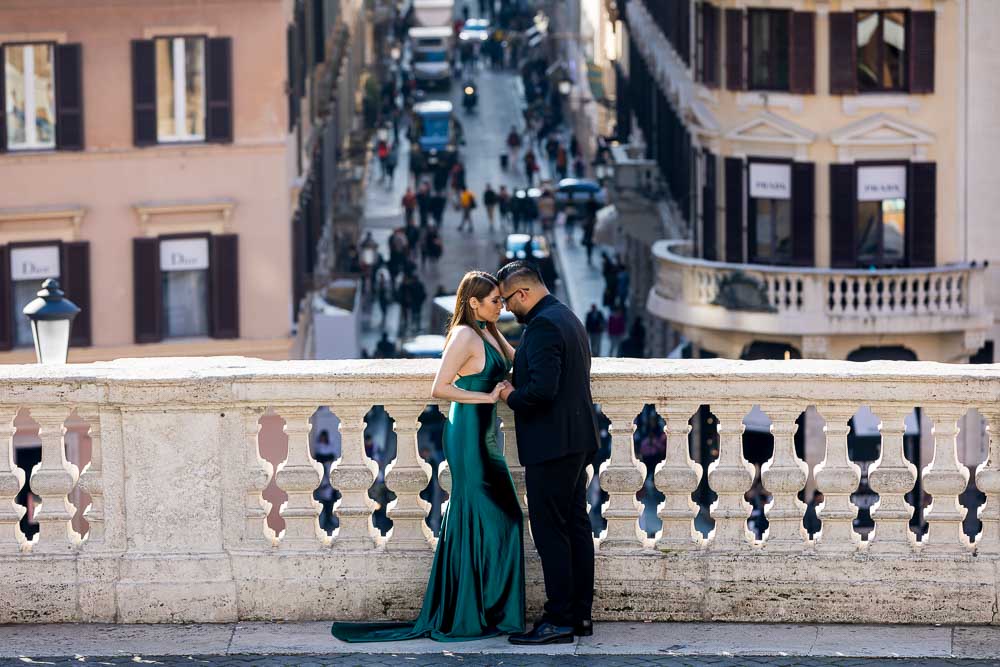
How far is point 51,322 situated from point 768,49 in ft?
85.0

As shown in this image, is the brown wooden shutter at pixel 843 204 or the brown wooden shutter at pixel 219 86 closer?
the brown wooden shutter at pixel 219 86

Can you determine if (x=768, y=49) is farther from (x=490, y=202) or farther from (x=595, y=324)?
(x=490, y=202)

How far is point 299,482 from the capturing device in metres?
12.0

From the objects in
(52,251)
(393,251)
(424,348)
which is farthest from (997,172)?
(393,251)

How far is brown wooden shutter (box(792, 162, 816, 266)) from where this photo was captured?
138 feet

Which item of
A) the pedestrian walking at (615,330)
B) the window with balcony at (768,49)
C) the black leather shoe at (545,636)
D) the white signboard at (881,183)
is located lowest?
the pedestrian walking at (615,330)

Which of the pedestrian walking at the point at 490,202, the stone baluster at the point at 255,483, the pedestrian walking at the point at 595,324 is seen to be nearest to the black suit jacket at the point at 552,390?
the stone baluster at the point at 255,483

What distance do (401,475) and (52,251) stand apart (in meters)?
29.8

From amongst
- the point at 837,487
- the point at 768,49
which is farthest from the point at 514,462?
the point at 768,49

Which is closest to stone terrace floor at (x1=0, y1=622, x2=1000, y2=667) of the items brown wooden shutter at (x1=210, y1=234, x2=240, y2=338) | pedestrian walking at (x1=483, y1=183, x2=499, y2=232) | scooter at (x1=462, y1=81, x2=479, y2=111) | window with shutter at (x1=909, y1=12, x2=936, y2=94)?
brown wooden shutter at (x1=210, y1=234, x2=240, y2=338)

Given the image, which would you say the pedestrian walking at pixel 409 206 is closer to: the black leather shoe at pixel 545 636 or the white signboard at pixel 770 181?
the white signboard at pixel 770 181

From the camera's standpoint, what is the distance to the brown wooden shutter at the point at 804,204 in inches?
1660

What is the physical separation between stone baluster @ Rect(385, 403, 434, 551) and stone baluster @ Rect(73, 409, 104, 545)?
4.41 feet

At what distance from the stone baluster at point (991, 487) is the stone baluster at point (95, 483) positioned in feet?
13.3
